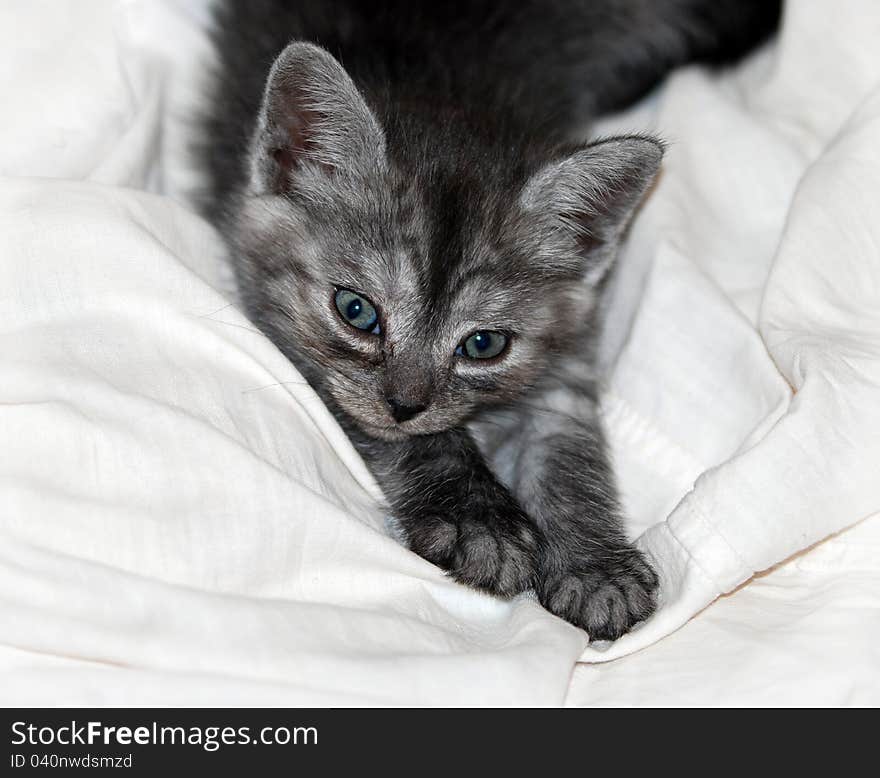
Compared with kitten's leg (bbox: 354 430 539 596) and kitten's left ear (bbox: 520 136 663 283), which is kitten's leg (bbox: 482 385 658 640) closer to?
kitten's leg (bbox: 354 430 539 596)

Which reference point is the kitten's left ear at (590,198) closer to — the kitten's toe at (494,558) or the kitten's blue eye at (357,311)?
the kitten's blue eye at (357,311)

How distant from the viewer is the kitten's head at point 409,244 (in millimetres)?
1911

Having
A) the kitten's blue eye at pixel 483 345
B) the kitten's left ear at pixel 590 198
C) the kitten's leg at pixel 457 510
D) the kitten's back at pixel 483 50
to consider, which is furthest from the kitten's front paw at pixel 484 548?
the kitten's back at pixel 483 50

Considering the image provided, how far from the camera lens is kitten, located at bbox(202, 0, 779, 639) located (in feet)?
6.14

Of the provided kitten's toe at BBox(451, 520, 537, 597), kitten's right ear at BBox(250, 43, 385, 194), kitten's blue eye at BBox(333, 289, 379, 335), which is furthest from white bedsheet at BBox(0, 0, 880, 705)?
kitten's right ear at BBox(250, 43, 385, 194)

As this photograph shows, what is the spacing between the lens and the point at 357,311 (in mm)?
1952

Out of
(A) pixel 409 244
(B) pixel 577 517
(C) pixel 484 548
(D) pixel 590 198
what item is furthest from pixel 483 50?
(C) pixel 484 548

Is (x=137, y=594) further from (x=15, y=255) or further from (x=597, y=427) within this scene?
(x=597, y=427)

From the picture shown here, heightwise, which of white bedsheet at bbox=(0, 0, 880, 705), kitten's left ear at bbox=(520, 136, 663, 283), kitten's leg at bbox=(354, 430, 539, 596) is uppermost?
kitten's left ear at bbox=(520, 136, 663, 283)

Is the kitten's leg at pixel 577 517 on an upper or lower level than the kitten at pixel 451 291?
lower

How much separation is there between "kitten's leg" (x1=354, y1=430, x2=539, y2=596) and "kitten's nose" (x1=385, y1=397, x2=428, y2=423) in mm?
108

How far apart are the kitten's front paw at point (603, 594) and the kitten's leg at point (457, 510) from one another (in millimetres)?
56

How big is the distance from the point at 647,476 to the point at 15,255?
1.29 m

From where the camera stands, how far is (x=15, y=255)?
1906 mm
